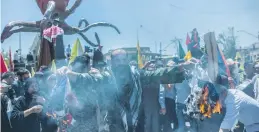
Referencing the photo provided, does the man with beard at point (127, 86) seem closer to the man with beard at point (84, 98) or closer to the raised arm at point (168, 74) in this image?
the raised arm at point (168, 74)

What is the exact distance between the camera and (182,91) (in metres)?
8.32

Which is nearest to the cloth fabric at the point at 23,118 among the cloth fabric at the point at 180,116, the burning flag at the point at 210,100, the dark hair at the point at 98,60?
the dark hair at the point at 98,60

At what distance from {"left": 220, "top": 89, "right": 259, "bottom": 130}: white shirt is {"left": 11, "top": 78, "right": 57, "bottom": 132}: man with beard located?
7.62 feet

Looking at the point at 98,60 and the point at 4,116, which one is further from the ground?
the point at 98,60

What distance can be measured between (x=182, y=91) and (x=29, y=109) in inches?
165

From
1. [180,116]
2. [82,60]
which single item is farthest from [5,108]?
[180,116]


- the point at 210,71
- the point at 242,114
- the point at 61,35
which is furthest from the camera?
the point at 61,35

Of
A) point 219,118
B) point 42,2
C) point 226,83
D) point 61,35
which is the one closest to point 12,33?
point 42,2

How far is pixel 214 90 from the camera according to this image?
5027mm

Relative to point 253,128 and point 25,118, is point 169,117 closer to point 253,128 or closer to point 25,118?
point 253,128

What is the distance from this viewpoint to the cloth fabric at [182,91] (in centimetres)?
826

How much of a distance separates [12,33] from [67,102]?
160 inches

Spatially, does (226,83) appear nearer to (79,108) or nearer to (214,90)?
(214,90)

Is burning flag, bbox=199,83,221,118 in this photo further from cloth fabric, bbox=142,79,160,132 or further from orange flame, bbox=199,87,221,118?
cloth fabric, bbox=142,79,160,132
